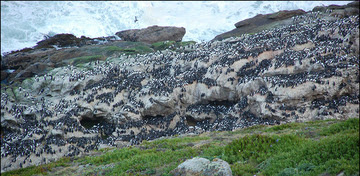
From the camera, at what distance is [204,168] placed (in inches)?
435

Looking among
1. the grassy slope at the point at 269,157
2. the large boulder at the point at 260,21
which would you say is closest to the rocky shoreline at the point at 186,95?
the grassy slope at the point at 269,157

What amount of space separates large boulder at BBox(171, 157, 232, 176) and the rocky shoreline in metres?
19.9

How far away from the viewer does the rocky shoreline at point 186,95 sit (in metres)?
29.8

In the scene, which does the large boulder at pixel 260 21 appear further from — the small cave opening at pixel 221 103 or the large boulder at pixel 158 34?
the small cave opening at pixel 221 103

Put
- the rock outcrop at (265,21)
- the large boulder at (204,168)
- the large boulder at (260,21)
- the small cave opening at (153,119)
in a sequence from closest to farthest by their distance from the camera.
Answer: the large boulder at (204,168)
the small cave opening at (153,119)
the rock outcrop at (265,21)
the large boulder at (260,21)

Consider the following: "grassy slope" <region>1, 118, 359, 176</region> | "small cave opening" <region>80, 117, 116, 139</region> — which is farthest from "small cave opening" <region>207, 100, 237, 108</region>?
Answer: "grassy slope" <region>1, 118, 359, 176</region>

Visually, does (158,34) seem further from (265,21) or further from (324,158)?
(324,158)

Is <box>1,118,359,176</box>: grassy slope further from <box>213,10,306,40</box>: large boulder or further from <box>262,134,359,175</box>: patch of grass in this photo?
<box>213,10,306,40</box>: large boulder

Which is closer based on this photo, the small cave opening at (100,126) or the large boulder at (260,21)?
the small cave opening at (100,126)

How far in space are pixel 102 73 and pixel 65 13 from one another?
2371 inches

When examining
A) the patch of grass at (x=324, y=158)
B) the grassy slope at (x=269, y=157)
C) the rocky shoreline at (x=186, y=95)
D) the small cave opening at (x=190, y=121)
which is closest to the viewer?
the patch of grass at (x=324, y=158)

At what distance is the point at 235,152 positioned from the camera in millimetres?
14266

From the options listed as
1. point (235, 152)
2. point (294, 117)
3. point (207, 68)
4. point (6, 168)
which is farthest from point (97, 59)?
point (235, 152)

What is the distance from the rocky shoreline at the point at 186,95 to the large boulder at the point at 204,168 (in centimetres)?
1992
